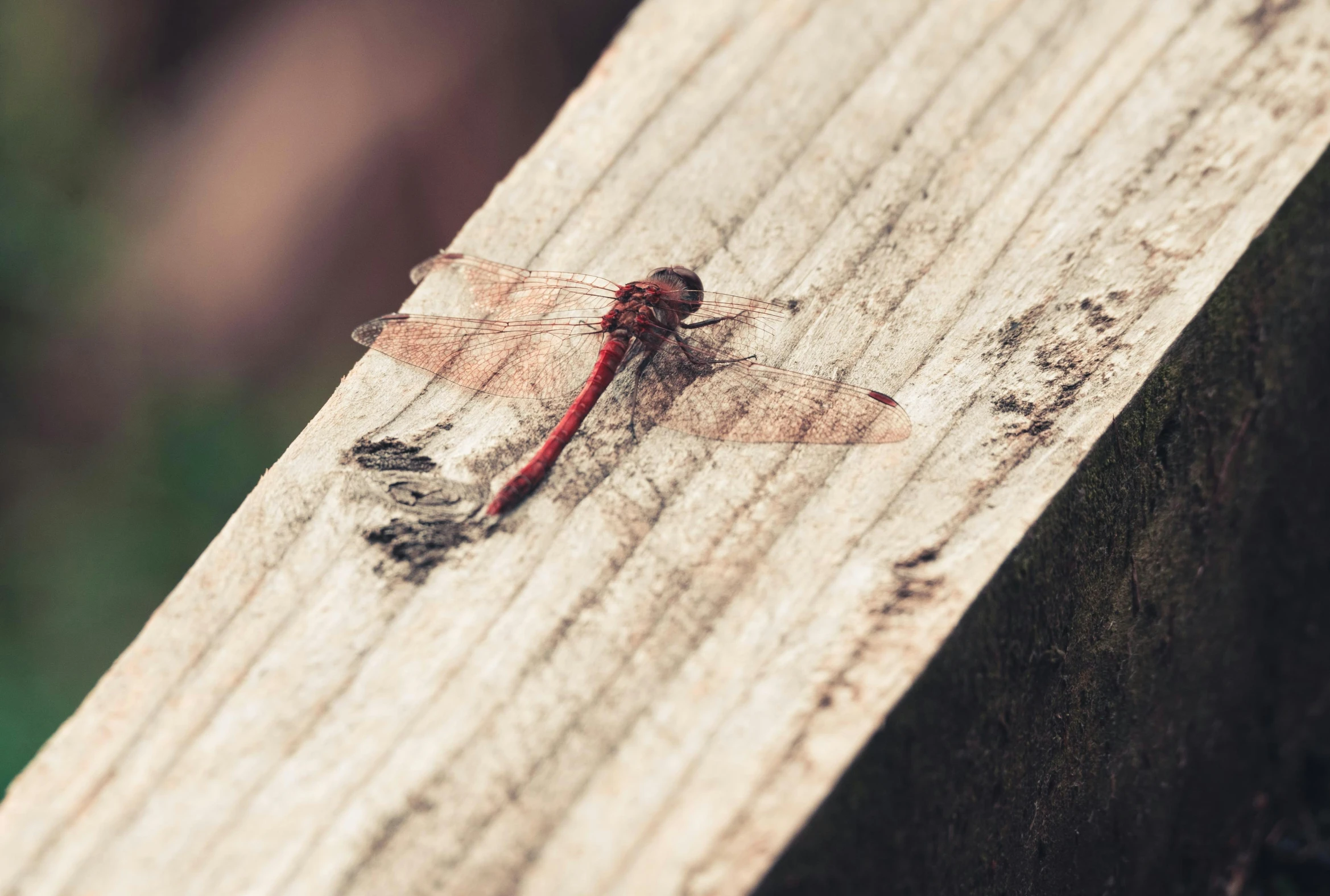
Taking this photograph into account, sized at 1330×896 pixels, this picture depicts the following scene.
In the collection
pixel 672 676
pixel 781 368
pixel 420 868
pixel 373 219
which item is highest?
pixel 373 219

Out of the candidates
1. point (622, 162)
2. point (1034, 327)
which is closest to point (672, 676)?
point (1034, 327)

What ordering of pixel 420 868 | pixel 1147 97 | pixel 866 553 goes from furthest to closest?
pixel 1147 97 → pixel 866 553 → pixel 420 868

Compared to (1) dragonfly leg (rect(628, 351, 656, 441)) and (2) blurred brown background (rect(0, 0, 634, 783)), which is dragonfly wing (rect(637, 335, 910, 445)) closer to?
(1) dragonfly leg (rect(628, 351, 656, 441))

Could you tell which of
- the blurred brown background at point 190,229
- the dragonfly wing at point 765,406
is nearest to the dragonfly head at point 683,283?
the dragonfly wing at point 765,406

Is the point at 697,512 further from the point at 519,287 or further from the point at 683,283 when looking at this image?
the point at 519,287

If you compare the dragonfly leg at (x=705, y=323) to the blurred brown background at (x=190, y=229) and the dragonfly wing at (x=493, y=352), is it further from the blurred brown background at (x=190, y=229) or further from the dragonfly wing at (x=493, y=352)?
the blurred brown background at (x=190, y=229)

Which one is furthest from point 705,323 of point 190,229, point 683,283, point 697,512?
point 190,229

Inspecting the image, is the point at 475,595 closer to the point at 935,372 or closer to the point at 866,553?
the point at 866,553
